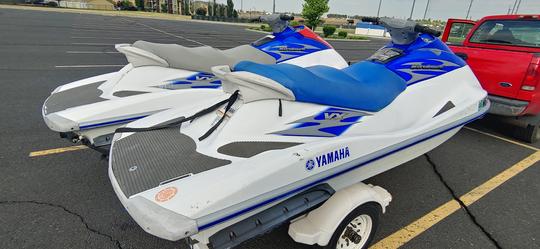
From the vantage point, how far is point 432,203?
312 centimetres

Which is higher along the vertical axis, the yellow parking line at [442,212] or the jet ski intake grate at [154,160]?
the jet ski intake grate at [154,160]

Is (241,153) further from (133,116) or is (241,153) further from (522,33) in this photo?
(522,33)

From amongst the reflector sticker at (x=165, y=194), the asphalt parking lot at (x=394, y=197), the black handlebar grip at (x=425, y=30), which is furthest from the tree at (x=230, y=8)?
the reflector sticker at (x=165, y=194)

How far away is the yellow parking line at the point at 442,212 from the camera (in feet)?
8.41

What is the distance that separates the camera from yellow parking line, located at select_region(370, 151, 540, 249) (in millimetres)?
2562

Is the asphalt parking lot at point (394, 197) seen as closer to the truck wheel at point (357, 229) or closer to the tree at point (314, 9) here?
the truck wheel at point (357, 229)

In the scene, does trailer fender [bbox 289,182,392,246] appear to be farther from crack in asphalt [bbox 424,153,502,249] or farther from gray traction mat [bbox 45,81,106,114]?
Answer: gray traction mat [bbox 45,81,106,114]

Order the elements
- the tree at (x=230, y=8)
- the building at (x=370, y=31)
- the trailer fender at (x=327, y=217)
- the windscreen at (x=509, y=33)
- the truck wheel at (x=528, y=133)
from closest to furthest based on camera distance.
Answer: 1. the trailer fender at (x=327, y=217)
2. the truck wheel at (x=528, y=133)
3. the windscreen at (x=509, y=33)
4. the building at (x=370, y=31)
5. the tree at (x=230, y=8)

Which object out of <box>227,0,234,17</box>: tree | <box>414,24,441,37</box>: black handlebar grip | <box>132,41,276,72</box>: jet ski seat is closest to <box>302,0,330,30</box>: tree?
<box>132,41,276,72</box>: jet ski seat

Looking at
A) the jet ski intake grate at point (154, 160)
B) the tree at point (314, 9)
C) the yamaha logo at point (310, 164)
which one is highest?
the tree at point (314, 9)

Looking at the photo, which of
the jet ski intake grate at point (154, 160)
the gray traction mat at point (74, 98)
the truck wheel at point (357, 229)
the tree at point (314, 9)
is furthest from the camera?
the tree at point (314, 9)

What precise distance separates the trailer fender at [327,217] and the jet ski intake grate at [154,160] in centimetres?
72

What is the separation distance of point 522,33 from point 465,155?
2690mm

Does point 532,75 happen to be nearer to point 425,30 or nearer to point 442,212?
point 425,30
